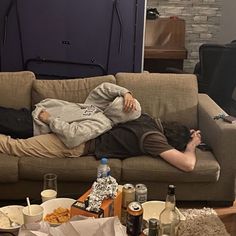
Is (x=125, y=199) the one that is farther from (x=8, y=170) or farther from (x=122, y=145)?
(x=8, y=170)

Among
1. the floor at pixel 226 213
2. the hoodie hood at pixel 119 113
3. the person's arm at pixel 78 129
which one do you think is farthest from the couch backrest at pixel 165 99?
the floor at pixel 226 213

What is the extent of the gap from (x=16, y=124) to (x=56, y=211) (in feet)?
3.21

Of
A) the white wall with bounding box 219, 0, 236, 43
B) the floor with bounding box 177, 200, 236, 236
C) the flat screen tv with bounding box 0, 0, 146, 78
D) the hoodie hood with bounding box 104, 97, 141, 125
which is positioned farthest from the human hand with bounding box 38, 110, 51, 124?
the white wall with bounding box 219, 0, 236, 43

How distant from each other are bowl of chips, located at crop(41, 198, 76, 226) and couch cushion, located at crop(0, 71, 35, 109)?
1.16 meters

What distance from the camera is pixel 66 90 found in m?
3.00

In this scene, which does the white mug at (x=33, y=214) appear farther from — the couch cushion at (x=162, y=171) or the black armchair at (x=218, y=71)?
the black armchair at (x=218, y=71)

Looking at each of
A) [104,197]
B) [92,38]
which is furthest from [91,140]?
[92,38]

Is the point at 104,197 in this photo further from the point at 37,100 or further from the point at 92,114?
Result: the point at 37,100

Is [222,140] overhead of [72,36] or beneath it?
beneath

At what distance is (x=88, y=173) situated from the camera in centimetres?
254

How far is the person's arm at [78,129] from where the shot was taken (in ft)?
8.39

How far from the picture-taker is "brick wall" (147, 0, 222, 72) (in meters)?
5.22

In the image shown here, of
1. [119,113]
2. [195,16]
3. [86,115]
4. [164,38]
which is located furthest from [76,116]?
[195,16]

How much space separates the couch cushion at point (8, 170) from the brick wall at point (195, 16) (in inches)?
130
